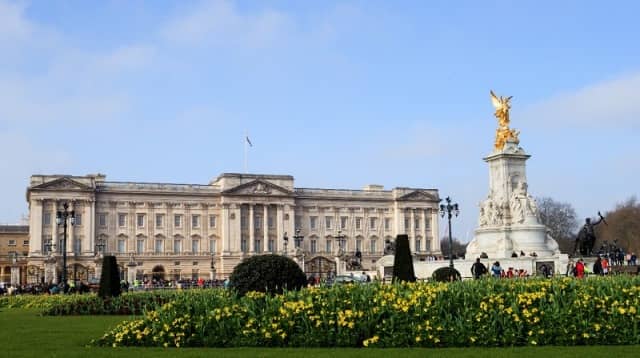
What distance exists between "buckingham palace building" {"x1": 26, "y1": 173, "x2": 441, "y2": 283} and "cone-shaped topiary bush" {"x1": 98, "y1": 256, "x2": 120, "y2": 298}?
5504cm

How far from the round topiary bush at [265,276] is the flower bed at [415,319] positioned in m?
2.98

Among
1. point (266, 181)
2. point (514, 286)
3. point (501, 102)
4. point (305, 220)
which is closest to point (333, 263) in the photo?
point (305, 220)

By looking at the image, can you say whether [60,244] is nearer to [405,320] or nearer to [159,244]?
[159,244]

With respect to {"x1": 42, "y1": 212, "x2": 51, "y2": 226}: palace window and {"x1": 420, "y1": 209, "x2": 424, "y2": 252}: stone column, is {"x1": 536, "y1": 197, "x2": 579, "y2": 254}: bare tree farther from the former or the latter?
{"x1": 42, "y1": 212, "x2": 51, "y2": 226}: palace window

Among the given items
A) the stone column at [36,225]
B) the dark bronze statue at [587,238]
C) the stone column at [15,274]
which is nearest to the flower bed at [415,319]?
the dark bronze statue at [587,238]

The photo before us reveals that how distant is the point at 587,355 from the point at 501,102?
32.7 m

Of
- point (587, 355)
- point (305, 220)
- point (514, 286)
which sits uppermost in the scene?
point (305, 220)

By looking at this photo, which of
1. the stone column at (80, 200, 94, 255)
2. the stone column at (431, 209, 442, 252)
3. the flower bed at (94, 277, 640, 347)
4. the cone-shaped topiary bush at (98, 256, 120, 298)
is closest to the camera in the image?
the flower bed at (94, 277, 640, 347)

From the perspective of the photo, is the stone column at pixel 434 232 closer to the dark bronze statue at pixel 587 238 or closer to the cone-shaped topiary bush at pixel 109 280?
the dark bronze statue at pixel 587 238

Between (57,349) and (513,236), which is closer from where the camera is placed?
(57,349)

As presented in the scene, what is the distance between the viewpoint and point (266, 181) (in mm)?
97625

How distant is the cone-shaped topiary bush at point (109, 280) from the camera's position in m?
26.7

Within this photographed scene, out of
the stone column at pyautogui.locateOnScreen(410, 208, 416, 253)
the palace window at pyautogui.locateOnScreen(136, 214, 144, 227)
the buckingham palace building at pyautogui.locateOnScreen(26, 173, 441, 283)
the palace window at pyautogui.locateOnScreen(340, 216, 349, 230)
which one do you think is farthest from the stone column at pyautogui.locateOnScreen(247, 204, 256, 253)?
the stone column at pyautogui.locateOnScreen(410, 208, 416, 253)

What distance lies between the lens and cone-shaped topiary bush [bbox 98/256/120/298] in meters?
26.7
